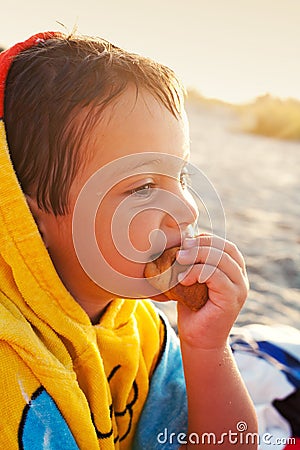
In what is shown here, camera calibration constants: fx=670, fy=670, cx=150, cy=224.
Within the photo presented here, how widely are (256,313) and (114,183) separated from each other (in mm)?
1800

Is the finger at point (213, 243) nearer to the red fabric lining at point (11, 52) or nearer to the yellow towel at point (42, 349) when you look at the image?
the yellow towel at point (42, 349)

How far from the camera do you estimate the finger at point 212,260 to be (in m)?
1.51

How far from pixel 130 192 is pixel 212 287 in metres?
0.29

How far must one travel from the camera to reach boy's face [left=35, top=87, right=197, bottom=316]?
4.84ft

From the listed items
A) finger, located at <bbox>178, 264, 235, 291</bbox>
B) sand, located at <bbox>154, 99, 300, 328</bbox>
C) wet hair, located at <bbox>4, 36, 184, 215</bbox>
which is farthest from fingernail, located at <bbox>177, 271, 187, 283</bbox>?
sand, located at <bbox>154, 99, 300, 328</bbox>

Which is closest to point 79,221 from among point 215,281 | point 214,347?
point 215,281

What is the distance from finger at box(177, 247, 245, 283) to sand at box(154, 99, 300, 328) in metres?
1.26

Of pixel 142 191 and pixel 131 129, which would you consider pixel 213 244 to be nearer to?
pixel 142 191

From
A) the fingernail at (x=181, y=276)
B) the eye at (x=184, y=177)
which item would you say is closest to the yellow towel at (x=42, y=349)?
the fingernail at (x=181, y=276)

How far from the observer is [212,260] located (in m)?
1.55

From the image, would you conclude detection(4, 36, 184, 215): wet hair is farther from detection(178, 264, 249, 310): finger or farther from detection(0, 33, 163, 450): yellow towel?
detection(178, 264, 249, 310): finger

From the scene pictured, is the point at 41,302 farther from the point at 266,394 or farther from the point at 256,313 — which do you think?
the point at 256,313

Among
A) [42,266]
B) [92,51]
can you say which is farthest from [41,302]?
[92,51]

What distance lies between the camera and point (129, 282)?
1549mm
